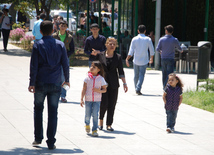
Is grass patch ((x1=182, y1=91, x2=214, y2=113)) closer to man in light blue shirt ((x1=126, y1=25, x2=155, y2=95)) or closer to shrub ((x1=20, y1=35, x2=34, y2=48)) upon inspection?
man in light blue shirt ((x1=126, y1=25, x2=155, y2=95))

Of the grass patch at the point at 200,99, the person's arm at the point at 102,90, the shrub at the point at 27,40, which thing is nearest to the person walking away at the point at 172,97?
the person's arm at the point at 102,90

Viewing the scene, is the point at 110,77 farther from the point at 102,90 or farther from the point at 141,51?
the point at 141,51

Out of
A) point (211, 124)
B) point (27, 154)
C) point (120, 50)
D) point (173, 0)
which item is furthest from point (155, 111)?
point (173, 0)

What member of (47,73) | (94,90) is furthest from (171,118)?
(47,73)

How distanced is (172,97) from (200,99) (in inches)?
123

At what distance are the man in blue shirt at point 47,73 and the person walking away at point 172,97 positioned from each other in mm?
2068

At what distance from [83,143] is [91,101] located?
2.38 ft

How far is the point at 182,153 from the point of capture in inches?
254

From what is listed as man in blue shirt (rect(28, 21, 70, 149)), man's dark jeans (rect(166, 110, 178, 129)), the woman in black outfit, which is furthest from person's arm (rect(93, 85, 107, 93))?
man's dark jeans (rect(166, 110, 178, 129))

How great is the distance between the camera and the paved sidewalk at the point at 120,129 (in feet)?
21.4

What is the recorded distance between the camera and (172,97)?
7.79 m

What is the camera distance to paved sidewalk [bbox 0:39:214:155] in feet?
21.4

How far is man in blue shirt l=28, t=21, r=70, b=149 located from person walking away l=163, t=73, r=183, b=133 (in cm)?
207

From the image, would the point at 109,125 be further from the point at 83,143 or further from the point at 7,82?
the point at 7,82
